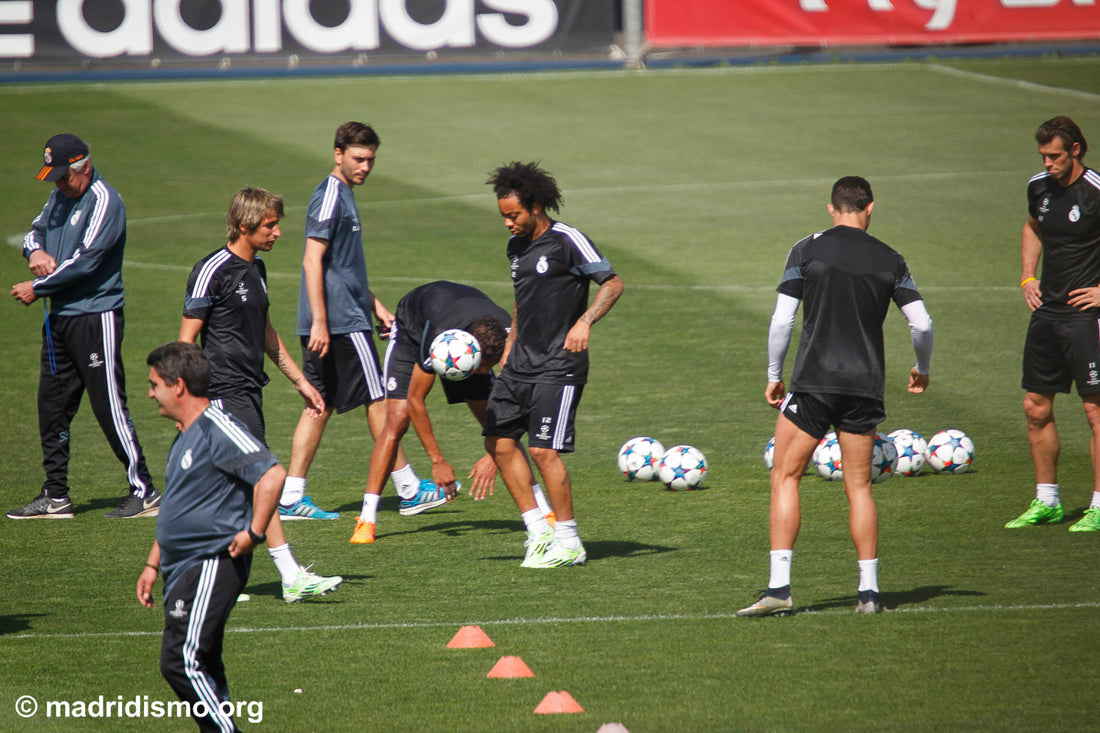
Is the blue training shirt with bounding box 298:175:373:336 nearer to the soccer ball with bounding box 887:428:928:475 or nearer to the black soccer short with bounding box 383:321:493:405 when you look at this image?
the black soccer short with bounding box 383:321:493:405

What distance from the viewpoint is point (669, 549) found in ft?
30.3

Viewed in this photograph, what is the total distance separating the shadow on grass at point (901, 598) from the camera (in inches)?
307

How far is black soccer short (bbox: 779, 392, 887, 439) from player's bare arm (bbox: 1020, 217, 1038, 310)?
99.3 inches

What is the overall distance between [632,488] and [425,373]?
7.41 feet

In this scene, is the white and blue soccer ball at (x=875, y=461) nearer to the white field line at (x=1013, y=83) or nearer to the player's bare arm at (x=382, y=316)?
the player's bare arm at (x=382, y=316)

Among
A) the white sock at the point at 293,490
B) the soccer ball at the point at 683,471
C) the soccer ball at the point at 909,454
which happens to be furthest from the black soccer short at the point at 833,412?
the white sock at the point at 293,490

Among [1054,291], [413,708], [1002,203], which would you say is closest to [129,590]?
[413,708]

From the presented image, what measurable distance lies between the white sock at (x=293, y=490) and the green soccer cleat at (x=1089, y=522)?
517 cm

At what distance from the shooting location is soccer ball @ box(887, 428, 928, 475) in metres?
11.1

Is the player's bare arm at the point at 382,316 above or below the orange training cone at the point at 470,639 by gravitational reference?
above

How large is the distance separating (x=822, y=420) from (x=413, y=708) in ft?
8.77

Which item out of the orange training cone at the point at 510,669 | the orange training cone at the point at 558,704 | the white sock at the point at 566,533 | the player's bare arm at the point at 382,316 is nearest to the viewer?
the orange training cone at the point at 558,704

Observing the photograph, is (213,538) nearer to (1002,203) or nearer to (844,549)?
(844,549)

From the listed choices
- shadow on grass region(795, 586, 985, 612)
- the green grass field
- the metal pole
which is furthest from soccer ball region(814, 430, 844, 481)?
the metal pole
